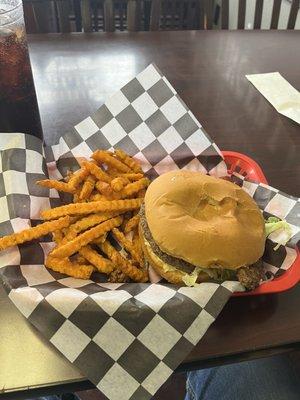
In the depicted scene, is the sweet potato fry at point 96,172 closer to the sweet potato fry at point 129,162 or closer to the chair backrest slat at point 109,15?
the sweet potato fry at point 129,162

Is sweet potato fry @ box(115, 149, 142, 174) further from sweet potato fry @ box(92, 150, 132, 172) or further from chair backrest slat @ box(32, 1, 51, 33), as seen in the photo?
chair backrest slat @ box(32, 1, 51, 33)

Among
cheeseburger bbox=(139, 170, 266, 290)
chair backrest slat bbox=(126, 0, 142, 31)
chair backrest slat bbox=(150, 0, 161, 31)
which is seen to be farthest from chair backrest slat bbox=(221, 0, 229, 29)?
cheeseburger bbox=(139, 170, 266, 290)

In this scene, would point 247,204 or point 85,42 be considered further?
point 85,42

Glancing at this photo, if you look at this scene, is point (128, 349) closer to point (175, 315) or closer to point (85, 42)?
point (175, 315)

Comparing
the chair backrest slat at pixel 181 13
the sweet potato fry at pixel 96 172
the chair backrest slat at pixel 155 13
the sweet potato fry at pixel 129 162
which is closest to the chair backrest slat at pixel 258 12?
the chair backrest slat at pixel 155 13

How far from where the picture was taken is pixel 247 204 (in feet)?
3.61

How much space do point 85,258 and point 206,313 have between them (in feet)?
1.11

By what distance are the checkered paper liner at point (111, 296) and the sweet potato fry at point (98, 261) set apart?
1.5 inches

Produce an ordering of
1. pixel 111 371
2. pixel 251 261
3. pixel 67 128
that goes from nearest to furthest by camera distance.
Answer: pixel 111 371, pixel 251 261, pixel 67 128

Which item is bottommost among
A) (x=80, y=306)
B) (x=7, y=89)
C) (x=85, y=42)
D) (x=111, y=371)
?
(x=111, y=371)

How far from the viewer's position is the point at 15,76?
1189mm

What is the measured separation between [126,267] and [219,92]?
1092 mm

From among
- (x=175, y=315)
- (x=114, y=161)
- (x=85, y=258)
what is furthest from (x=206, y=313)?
(x=114, y=161)

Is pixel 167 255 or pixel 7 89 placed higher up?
pixel 7 89
